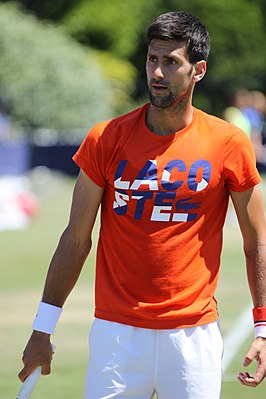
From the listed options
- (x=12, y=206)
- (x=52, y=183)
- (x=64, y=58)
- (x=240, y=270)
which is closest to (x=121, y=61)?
(x=64, y=58)

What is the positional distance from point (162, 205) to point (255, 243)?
47 cm

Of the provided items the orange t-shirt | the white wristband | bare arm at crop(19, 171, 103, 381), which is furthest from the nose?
the white wristband

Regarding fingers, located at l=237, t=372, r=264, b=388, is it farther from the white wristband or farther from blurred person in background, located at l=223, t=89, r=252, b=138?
blurred person in background, located at l=223, t=89, r=252, b=138

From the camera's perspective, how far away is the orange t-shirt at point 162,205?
5.16 meters

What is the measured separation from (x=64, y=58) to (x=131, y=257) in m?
28.0

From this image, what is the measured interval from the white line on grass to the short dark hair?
4486mm

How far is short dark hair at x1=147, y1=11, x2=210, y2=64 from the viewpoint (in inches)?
201

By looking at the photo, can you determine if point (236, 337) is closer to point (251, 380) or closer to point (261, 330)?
point (261, 330)

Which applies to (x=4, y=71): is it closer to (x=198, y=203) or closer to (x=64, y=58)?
(x=64, y=58)

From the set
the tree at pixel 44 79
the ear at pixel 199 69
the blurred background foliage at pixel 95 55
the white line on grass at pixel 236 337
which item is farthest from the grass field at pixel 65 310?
the blurred background foliage at pixel 95 55

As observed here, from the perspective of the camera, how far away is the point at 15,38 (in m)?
31.8

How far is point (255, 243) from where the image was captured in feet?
17.3

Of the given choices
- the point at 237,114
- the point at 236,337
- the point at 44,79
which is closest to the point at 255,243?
the point at 236,337

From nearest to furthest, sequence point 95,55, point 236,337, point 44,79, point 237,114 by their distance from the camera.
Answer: point 236,337 < point 237,114 < point 44,79 < point 95,55
